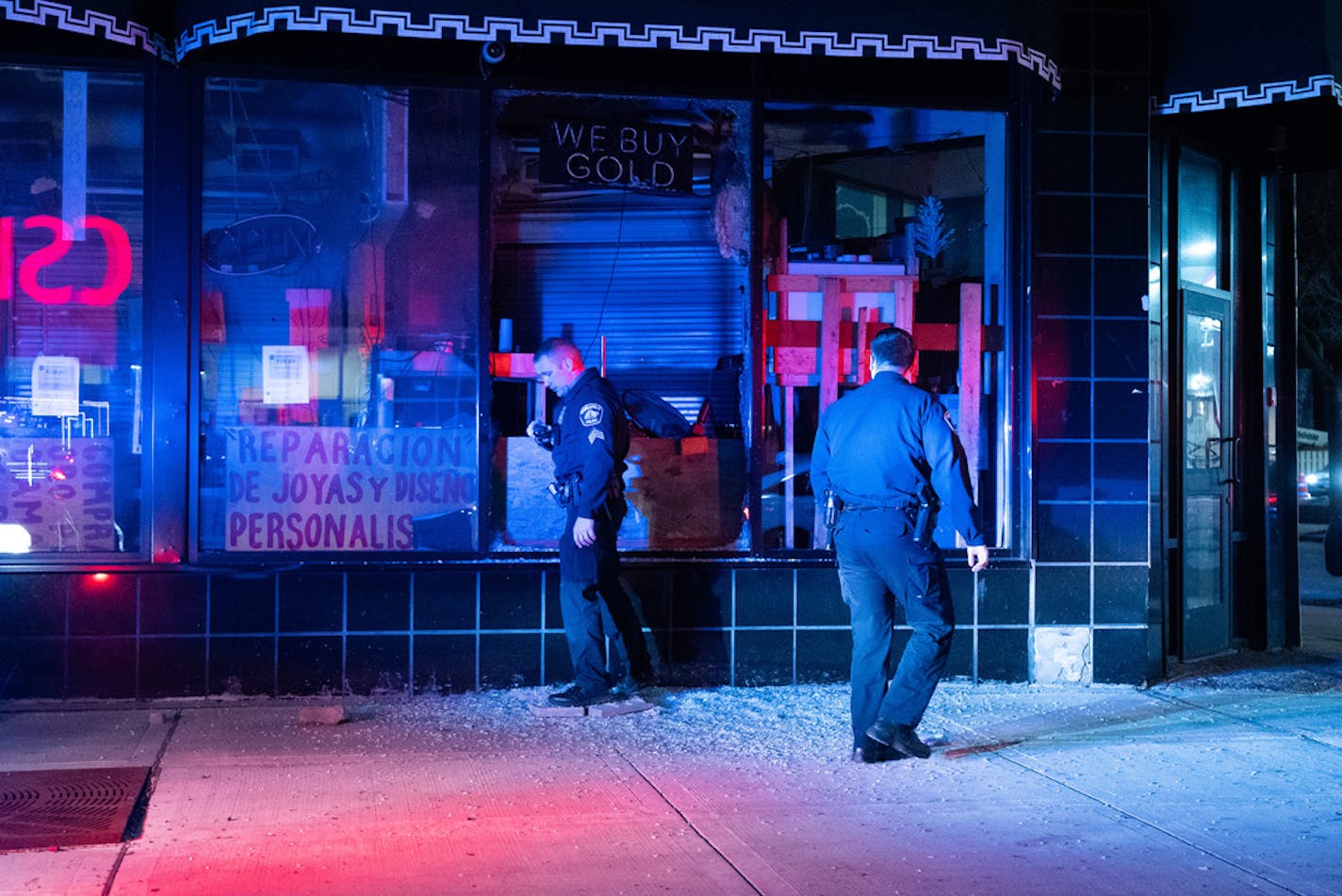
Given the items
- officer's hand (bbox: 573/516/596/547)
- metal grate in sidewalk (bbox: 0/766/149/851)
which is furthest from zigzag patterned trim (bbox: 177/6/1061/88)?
metal grate in sidewalk (bbox: 0/766/149/851)

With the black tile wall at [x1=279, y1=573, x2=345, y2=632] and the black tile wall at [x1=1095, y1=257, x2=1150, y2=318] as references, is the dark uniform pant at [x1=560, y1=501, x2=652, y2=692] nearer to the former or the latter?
the black tile wall at [x1=279, y1=573, x2=345, y2=632]

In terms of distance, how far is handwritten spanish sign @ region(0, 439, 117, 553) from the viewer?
23.9ft

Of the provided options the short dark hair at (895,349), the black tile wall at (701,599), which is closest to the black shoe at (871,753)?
the short dark hair at (895,349)

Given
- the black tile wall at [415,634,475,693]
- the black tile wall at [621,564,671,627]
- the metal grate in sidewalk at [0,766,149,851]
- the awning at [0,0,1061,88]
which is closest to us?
the metal grate in sidewalk at [0,766,149,851]

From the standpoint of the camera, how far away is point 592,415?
7012 millimetres

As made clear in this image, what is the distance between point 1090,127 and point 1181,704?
3176 mm

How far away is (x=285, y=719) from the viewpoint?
695 cm

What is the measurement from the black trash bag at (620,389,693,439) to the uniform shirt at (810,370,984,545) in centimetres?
213

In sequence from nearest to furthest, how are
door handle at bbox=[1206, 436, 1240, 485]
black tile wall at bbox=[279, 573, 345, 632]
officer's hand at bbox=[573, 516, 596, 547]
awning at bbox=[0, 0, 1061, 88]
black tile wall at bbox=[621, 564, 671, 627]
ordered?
awning at bbox=[0, 0, 1061, 88], officer's hand at bbox=[573, 516, 596, 547], black tile wall at bbox=[279, 573, 345, 632], black tile wall at bbox=[621, 564, 671, 627], door handle at bbox=[1206, 436, 1240, 485]

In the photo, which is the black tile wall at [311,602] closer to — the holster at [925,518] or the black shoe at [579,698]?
the black shoe at [579,698]

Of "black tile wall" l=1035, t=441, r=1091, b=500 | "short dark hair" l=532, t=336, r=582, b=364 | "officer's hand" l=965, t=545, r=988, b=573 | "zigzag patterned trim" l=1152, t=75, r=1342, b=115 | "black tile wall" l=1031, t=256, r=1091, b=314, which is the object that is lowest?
"officer's hand" l=965, t=545, r=988, b=573

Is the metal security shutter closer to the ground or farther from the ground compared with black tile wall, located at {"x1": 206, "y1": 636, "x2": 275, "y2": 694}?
farther from the ground

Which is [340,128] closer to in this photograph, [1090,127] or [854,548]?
[854,548]

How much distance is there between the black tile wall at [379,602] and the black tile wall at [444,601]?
6 cm
